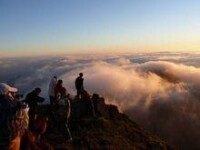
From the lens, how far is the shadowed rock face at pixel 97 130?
2411 centimetres

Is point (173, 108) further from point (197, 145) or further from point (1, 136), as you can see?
point (1, 136)

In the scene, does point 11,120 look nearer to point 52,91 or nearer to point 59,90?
point 59,90

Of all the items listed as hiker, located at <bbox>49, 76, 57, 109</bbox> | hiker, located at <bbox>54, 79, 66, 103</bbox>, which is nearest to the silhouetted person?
hiker, located at <bbox>54, 79, 66, 103</bbox>

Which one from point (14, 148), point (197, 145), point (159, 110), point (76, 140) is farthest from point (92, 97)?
point (159, 110)

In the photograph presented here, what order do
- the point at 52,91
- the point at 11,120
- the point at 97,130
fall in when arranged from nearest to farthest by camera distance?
1. the point at 11,120
2. the point at 52,91
3. the point at 97,130

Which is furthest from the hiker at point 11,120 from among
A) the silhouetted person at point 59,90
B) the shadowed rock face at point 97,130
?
the silhouetted person at point 59,90

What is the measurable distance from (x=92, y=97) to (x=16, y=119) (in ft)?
63.9

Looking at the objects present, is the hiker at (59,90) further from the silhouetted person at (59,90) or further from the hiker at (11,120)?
the hiker at (11,120)

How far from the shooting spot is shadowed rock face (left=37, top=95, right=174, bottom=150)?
24109mm

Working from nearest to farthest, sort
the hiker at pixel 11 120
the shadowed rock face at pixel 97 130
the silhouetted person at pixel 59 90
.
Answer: the hiker at pixel 11 120 < the shadowed rock face at pixel 97 130 < the silhouetted person at pixel 59 90

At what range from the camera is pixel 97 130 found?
27.0m

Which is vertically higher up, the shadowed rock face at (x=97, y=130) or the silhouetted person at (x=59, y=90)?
the silhouetted person at (x=59, y=90)

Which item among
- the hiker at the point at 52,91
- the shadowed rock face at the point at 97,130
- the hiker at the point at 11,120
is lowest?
the shadowed rock face at the point at 97,130

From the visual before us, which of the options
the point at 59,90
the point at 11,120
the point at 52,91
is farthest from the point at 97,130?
the point at 11,120
